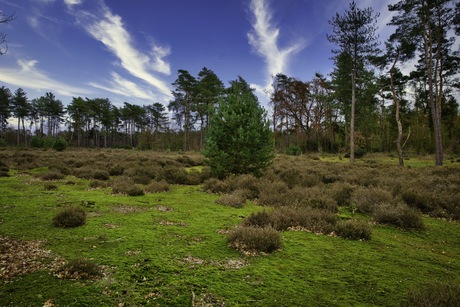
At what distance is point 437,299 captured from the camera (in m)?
2.47

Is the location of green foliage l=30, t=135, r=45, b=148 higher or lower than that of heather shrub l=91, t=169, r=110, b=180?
higher

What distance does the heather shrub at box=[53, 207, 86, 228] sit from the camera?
16.9 feet

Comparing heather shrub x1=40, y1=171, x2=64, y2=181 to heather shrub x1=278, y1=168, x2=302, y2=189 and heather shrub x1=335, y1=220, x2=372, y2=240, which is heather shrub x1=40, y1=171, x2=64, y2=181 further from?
heather shrub x1=335, y1=220, x2=372, y2=240

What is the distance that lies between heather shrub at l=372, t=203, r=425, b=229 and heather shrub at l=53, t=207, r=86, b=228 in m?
7.38

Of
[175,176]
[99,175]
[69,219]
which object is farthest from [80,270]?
[99,175]

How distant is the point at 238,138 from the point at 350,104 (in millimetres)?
29855

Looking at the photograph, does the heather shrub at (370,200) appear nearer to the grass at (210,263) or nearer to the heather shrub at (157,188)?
the grass at (210,263)

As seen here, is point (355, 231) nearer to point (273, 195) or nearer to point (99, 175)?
point (273, 195)

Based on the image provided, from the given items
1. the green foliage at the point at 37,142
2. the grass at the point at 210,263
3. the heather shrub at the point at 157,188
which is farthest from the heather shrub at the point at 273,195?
the green foliage at the point at 37,142

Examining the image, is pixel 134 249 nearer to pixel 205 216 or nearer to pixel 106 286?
pixel 106 286

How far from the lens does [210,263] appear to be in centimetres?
376

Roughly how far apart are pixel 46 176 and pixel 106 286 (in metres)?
11.8

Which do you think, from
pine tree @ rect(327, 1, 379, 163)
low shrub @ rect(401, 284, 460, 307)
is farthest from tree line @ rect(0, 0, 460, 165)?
low shrub @ rect(401, 284, 460, 307)

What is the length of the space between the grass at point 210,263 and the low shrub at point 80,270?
9cm
